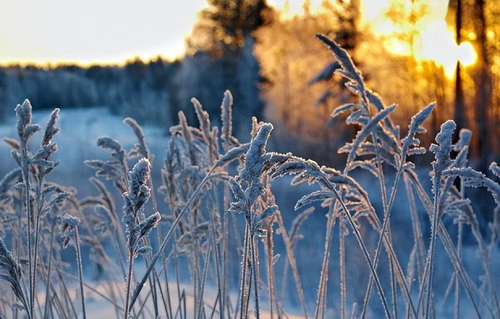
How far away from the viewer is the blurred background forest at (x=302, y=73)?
9.44 metres

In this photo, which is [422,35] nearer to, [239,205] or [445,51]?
[445,51]

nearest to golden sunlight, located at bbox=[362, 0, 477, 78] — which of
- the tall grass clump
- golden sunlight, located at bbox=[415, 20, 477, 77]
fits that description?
golden sunlight, located at bbox=[415, 20, 477, 77]

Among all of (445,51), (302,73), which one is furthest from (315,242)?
(302,73)

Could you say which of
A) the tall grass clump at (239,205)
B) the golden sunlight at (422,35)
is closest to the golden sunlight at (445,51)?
the golden sunlight at (422,35)

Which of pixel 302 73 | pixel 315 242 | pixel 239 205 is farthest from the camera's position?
pixel 302 73

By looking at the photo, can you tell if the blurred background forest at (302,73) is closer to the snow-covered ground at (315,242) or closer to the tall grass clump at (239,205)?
the snow-covered ground at (315,242)

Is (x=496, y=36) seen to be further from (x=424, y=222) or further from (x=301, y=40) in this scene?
(x=301, y=40)

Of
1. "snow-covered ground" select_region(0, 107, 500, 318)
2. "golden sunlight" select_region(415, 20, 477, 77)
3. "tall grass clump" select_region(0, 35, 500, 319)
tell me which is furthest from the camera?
"golden sunlight" select_region(415, 20, 477, 77)

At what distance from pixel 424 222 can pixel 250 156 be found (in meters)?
7.17

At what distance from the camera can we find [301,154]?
1323 centimetres

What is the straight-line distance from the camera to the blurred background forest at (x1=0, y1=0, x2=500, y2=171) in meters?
9.44

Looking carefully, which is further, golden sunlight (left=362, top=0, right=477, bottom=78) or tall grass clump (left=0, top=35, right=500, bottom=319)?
golden sunlight (left=362, top=0, right=477, bottom=78)

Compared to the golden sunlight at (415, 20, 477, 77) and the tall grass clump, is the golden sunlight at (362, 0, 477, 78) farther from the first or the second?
the tall grass clump

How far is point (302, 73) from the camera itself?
16.0 metres
